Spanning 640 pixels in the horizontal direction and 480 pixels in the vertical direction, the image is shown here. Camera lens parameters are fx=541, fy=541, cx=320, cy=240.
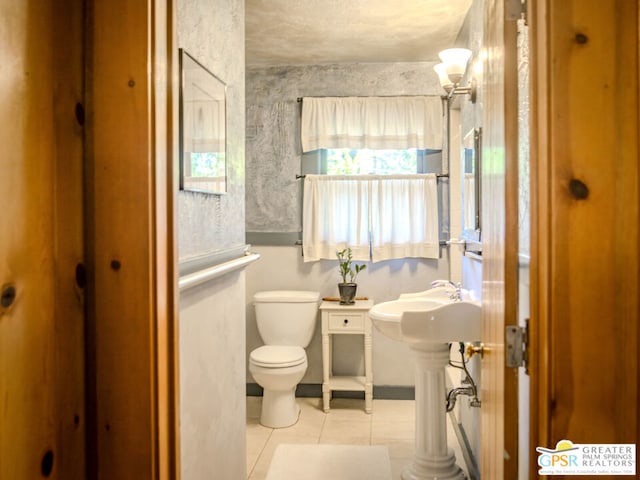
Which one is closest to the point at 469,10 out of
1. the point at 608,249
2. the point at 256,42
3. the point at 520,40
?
the point at 256,42

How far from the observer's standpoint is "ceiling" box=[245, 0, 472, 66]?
9.66ft

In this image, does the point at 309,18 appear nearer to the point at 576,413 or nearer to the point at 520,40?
the point at 520,40

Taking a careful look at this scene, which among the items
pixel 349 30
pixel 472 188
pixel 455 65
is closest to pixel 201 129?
pixel 472 188

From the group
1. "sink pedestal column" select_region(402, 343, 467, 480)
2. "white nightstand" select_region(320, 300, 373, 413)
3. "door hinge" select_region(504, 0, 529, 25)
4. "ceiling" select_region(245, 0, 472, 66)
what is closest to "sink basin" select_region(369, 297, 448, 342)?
"sink pedestal column" select_region(402, 343, 467, 480)

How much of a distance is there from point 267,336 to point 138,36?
3063 millimetres

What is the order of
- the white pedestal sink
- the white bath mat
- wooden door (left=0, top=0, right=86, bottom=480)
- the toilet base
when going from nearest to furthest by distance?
wooden door (left=0, top=0, right=86, bottom=480) < the white pedestal sink < the white bath mat < the toilet base

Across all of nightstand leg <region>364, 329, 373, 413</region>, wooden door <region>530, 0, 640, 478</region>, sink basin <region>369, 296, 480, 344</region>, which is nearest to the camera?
wooden door <region>530, 0, 640, 478</region>

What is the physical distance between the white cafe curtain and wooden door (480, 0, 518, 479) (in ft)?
8.32

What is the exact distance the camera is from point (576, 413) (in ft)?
3.35

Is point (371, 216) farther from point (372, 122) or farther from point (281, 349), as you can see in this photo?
point (281, 349)

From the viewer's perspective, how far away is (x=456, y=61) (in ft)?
8.89

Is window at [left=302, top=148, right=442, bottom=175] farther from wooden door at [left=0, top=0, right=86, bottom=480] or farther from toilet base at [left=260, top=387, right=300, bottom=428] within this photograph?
wooden door at [left=0, top=0, right=86, bottom=480]

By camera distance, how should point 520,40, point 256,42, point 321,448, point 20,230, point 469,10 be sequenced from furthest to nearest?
1. point 256,42
2. point 321,448
3. point 469,10
4. point 520,40
5. point 20,230

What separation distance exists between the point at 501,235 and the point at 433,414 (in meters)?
1.62
